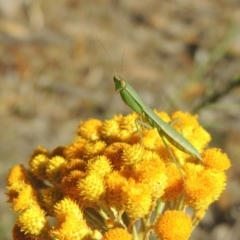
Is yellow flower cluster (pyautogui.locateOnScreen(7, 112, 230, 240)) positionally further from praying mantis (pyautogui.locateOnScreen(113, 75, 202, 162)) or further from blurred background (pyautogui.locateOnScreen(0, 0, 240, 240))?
blurred background (pyautogui.locateOnScreen(0, 0, 240, 240))

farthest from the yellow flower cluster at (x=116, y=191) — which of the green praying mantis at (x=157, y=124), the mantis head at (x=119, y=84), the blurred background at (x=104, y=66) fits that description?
the blurred background at (x=104, y=66)

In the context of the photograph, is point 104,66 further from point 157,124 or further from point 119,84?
point 157,124

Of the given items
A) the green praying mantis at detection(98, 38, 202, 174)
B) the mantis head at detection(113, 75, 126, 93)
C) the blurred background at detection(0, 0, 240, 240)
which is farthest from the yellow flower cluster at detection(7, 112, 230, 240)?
the blurred background at detection(0, 0, 240, 240)

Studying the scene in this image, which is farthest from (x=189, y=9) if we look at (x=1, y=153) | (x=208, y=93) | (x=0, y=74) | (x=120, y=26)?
(x=208, y=93)

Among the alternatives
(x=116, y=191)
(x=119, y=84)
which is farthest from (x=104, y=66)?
(x=116, y=191)

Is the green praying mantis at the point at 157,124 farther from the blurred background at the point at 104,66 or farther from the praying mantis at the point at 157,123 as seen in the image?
the blurred background at the point at 104,66
